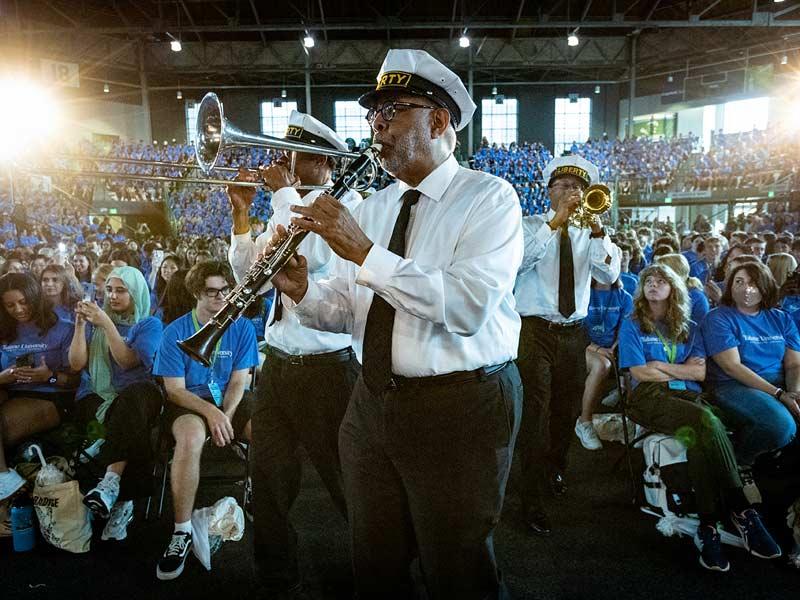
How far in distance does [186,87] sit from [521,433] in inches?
946

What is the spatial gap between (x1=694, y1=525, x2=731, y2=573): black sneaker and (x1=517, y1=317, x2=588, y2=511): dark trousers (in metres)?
0.85

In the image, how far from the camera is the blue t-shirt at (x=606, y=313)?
5.41 metres

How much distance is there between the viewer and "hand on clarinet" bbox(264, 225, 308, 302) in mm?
1964

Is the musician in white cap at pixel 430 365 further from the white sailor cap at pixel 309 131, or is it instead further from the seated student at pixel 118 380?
the seated student at pixel 118 380

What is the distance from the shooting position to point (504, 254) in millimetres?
1729

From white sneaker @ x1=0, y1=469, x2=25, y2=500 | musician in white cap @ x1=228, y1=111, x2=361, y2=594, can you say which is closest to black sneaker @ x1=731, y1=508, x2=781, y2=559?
musician in white cap @ x1=228, y1=111, x2=361, y2=594

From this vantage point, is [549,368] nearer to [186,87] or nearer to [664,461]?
[664,461]

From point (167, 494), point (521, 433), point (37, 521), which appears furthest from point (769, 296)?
point (37, 521)

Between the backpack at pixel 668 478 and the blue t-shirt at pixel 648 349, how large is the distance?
20.1 inches

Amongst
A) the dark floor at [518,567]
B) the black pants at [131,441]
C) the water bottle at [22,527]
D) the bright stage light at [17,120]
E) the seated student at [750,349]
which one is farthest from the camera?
the bright stage light at [17,120]

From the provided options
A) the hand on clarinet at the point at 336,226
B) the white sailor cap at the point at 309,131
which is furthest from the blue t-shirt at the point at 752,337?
the hand on clarinet at the point at 336,226

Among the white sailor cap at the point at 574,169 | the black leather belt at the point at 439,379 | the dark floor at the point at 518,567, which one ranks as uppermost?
the white sailor cap at the point at 574,169

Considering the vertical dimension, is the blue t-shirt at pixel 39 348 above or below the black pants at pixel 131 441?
above

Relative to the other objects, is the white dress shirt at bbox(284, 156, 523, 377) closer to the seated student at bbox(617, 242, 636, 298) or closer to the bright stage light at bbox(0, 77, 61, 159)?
the seated student at bbox(617, 242, 636, 298)
